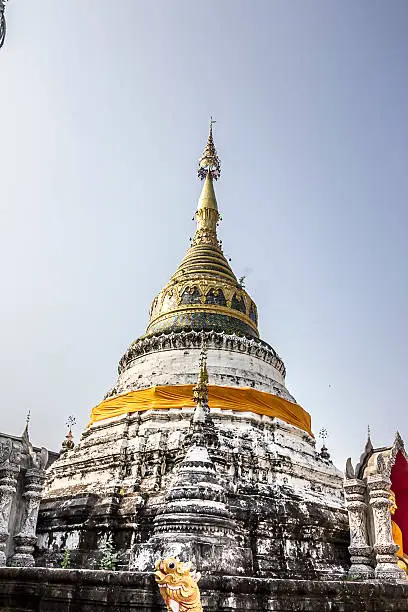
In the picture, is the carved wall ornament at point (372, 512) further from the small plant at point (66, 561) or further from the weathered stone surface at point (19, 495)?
the weathered stone surface at point (19, 495)

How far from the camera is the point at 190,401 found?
1639 cm

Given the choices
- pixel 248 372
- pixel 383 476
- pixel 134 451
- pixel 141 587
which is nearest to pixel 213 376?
pixel 248 372

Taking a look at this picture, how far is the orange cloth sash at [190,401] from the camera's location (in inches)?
650

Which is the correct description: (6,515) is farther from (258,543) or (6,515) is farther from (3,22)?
(3,22)

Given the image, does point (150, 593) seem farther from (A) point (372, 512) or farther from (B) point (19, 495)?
(B) point (19, 495)

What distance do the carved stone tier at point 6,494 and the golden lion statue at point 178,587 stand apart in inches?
274

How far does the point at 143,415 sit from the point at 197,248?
11080mm

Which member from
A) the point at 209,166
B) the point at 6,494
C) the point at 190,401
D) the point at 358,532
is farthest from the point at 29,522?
the point at 209,166

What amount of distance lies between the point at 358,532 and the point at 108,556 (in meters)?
5.24

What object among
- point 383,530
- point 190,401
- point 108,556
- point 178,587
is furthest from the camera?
point 190,401

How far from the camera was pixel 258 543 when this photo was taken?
12.2 meters

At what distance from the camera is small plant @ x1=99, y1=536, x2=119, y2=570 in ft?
37.6

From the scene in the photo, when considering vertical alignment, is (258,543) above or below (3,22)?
below

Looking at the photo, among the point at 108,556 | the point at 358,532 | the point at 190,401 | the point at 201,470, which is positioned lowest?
the point at 108,556
